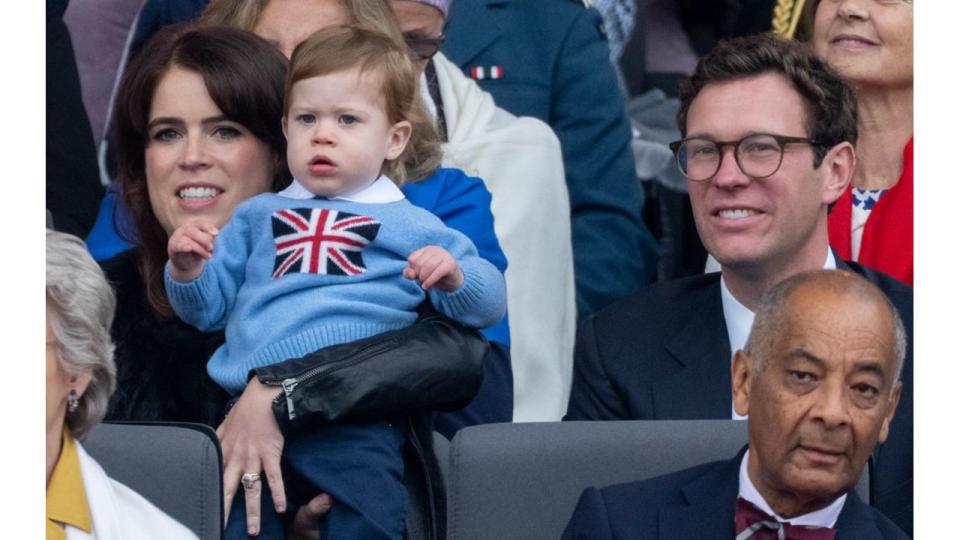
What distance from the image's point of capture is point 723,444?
325 cm

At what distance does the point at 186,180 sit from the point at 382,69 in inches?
17.5

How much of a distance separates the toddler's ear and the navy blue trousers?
0.54 metres

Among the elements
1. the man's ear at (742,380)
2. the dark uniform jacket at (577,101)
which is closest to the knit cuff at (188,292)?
the man's ear at (742,380)

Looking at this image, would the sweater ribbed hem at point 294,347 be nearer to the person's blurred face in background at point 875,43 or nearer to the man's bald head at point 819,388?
the man's bald head at point 819,388

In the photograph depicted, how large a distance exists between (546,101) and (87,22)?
1166 millimetres

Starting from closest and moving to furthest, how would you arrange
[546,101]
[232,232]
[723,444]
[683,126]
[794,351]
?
[794,351]
[723,444]
[232,232]
[683,126]
[546,101]

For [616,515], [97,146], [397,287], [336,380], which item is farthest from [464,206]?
[97,146]

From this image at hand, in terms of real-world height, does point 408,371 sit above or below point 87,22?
below

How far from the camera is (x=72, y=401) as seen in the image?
3004 mm

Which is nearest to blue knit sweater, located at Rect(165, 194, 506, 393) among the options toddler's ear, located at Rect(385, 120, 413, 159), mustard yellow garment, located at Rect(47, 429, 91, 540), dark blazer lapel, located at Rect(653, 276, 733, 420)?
toddler's ear, located at Rect(385, 120, 413, 159)

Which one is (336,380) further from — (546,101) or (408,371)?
(546,101)

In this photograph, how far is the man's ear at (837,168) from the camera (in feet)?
12.5

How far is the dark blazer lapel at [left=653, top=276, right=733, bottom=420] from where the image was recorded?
143 inches

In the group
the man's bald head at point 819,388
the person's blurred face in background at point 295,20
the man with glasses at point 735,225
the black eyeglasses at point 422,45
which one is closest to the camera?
the man's bald head at point 819,388
